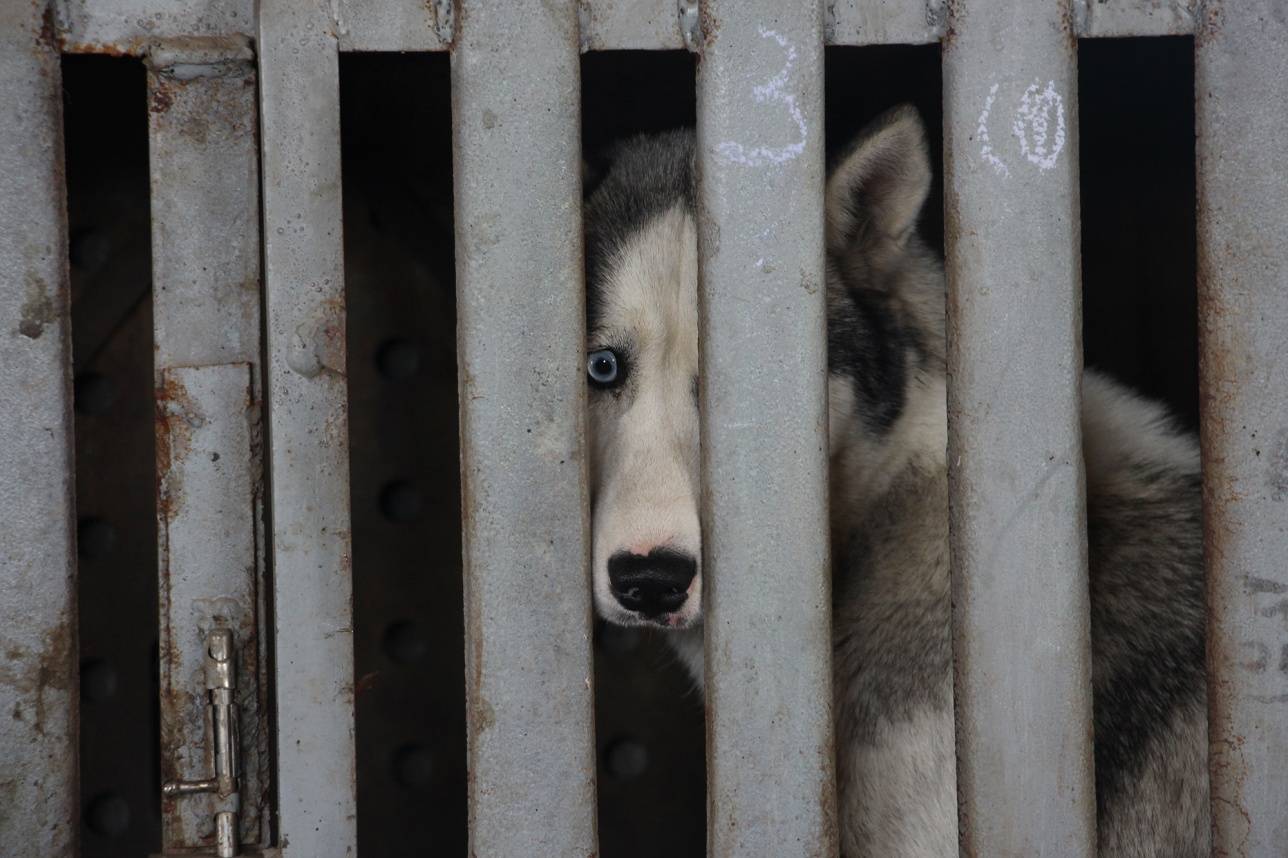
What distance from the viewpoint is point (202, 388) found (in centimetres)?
165

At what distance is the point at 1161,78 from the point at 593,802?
2381 mm

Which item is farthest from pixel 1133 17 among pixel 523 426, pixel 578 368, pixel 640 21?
pixel 523 426

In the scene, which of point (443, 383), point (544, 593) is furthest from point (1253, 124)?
point (443, 383)

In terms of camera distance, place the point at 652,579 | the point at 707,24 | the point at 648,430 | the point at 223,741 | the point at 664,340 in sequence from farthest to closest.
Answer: the point at 664,340, the point at 648,430, the point at 652,579, the point at 223,741, the point at 707,24

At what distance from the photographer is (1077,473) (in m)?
1.58

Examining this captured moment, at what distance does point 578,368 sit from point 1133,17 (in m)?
0.91

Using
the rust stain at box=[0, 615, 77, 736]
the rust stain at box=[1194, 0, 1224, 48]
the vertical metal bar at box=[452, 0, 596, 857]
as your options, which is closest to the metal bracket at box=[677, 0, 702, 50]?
the vertical metal bar at box=[452, 0, 596, 857]

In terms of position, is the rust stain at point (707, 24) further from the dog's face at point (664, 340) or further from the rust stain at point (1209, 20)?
the rust stain at point (1209, 20)

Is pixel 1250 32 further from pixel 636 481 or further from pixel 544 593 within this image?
pixel 544 593

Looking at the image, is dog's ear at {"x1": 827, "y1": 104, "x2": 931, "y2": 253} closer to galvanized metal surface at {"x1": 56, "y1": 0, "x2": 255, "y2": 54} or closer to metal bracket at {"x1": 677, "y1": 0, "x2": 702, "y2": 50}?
metal bracket at {"x1": 677, "y1": 0, "x2": 702, "y2": 50}

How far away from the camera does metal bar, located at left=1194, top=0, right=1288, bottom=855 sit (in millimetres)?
1594

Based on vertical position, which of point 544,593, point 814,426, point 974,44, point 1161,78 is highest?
point 1161,78

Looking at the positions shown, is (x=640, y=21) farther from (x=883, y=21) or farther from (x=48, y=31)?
(x=48, y=31)

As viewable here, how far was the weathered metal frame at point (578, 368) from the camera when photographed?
1.55 m
